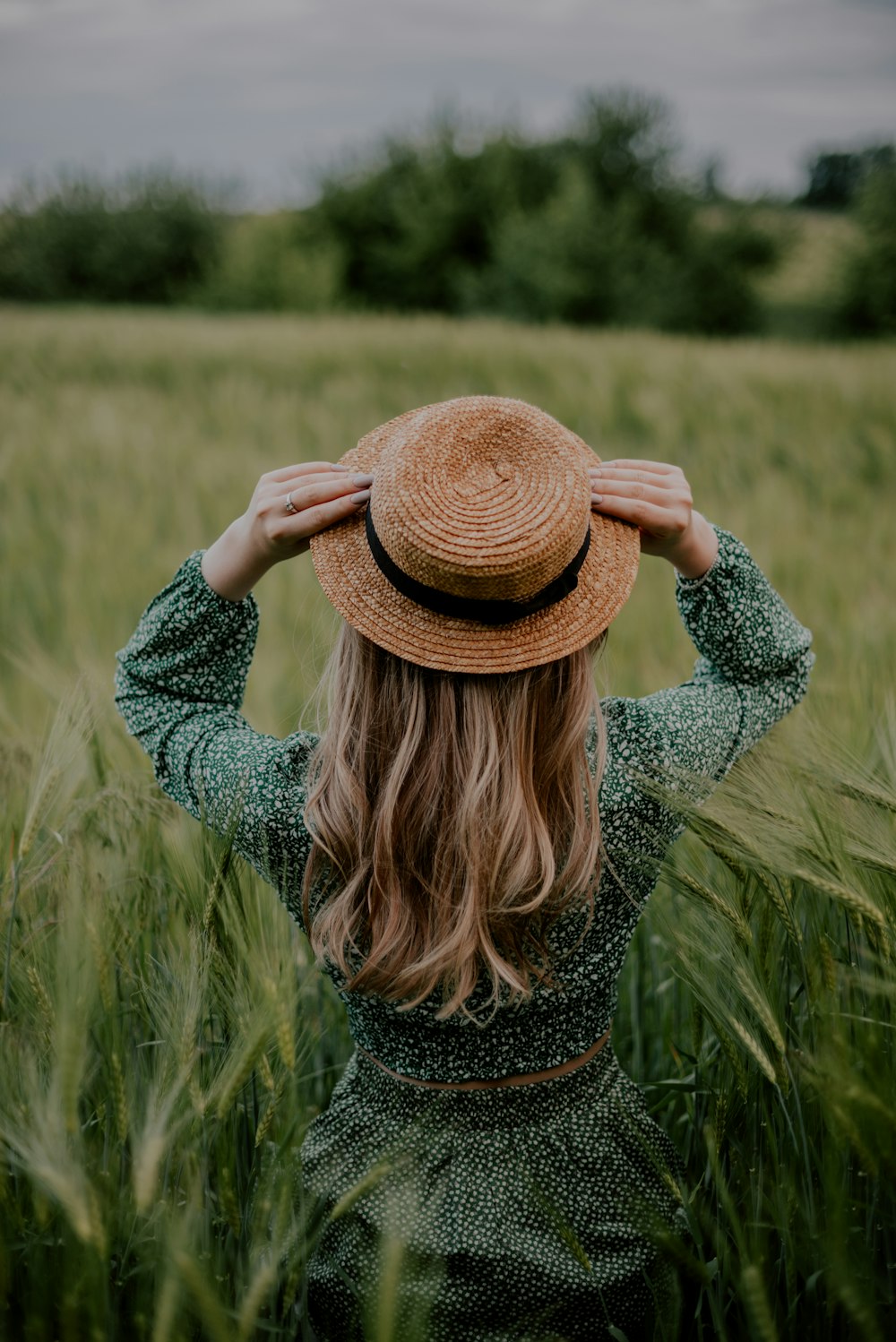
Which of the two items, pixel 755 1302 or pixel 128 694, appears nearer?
pixel 755 1302

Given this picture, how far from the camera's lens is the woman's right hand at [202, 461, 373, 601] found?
3.28 feet

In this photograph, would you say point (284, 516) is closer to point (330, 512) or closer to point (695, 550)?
point (330, 512)

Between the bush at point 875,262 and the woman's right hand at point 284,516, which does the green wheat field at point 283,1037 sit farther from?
the bush at point 875,262

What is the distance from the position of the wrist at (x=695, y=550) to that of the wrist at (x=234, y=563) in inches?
18.3

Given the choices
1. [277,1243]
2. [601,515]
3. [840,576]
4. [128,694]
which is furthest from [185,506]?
[277,1243]

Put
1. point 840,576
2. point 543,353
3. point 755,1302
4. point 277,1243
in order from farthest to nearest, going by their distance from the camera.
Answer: point 543,353
point 840,576
point 277,1243
point 755,1302

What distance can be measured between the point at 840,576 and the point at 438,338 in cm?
471

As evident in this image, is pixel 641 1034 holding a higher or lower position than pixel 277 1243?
lower

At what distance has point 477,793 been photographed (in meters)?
0.95

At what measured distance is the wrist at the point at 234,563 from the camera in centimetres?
107

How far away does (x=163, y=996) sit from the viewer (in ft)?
3.05

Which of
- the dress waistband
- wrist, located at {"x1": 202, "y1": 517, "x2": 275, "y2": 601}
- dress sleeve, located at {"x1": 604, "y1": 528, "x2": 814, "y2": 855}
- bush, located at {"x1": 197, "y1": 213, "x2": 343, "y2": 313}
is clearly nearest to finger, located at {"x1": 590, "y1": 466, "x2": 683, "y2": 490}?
dress sleeve, located at {"x1": 604, "y1": 528, "x2": 814, "y2": 855}

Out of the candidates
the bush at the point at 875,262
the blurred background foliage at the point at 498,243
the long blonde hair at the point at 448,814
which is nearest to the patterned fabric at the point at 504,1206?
the long blonde hair at the point at 448,814

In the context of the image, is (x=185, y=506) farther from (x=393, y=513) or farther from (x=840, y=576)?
(x=393, y=513)
